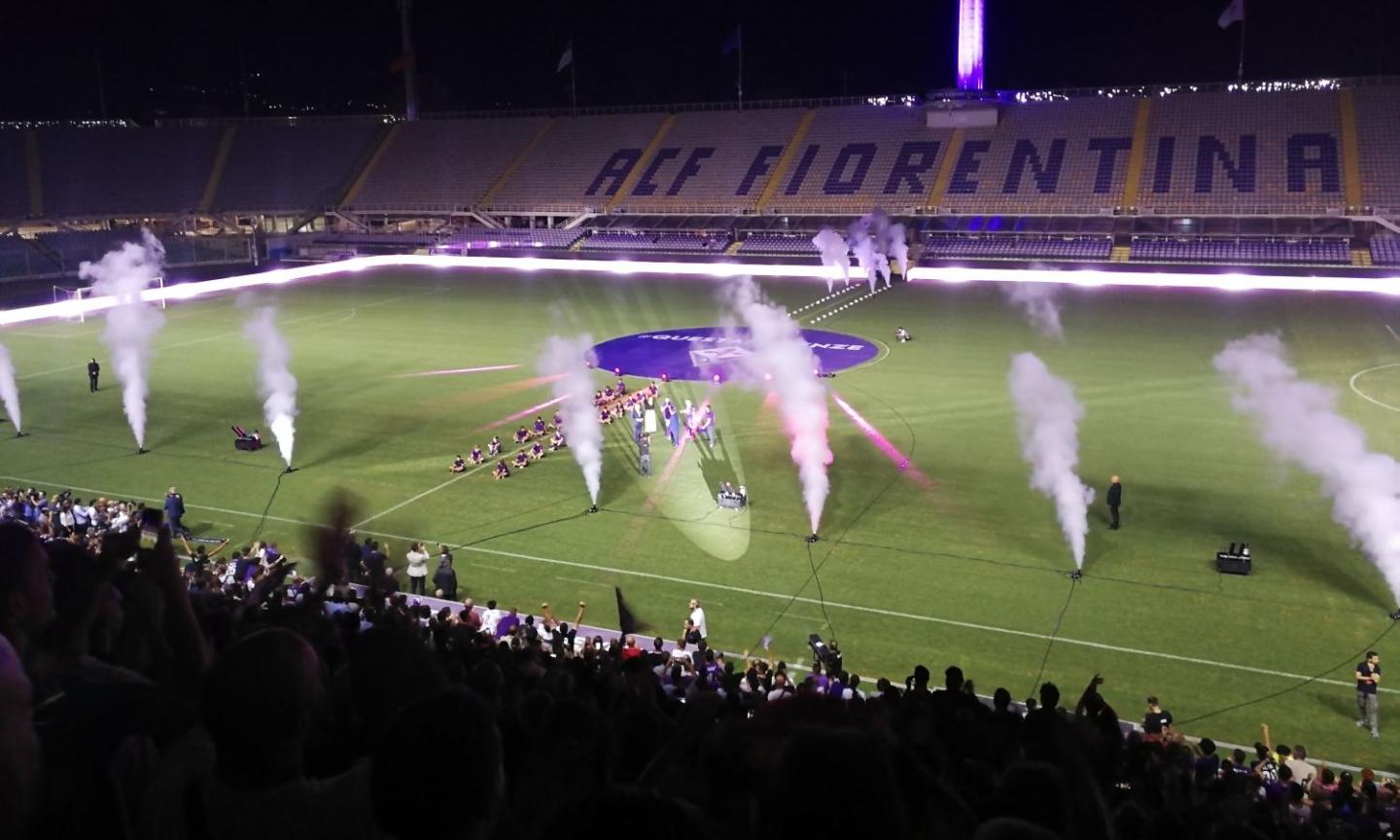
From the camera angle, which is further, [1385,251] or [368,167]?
[368,167]

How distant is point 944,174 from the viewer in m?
62.5

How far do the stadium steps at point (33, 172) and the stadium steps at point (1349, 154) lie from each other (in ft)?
232

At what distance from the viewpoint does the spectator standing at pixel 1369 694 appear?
42.7 feet

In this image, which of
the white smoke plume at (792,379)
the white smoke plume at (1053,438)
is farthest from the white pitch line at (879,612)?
the white smoke plume at (792,379)

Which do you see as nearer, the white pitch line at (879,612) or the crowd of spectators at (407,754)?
the crowd of spectators at (407,754)

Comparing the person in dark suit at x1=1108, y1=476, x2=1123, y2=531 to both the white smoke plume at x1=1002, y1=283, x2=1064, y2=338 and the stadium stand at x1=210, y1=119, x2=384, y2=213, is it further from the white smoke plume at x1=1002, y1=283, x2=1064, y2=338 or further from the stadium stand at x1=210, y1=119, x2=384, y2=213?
the stadium stand at x1=210, y1=119, x2=384, y2=213

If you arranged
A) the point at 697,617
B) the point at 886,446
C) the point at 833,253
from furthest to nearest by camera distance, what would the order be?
the point at 833,253 < the point at 886,446 < the point at 697,617

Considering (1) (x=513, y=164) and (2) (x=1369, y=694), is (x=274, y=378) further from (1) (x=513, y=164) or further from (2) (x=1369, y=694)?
(1) (x=513, y=164)

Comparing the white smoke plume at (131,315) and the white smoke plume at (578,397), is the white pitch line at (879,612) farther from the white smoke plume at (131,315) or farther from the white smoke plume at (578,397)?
the white smoke plume at (131,315)

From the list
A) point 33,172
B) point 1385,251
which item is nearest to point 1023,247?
point 1385,251

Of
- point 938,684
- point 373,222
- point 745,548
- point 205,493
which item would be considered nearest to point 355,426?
point 205,493

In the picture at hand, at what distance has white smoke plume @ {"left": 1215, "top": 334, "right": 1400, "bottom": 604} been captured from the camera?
17766 millimetres

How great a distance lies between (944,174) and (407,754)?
62.8 metres

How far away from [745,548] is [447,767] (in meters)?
A: 16.5
